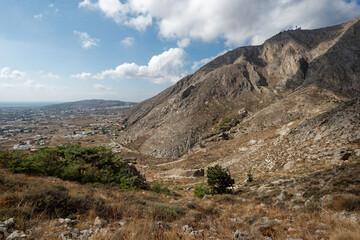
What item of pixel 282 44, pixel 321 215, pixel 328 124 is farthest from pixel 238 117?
pixel 282 44

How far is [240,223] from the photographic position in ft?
21.1

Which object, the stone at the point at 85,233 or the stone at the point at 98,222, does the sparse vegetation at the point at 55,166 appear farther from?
the stone at the point at 85,233

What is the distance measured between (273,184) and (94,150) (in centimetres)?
1821

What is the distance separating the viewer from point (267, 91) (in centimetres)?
6781

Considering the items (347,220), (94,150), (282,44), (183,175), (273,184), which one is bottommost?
(183,175)

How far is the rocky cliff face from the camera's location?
46.7m

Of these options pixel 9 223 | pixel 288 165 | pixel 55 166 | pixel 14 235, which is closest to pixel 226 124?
pixel 288 165

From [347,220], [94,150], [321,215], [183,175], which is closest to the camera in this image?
[347,220]

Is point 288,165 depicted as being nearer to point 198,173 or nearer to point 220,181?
point 220,181

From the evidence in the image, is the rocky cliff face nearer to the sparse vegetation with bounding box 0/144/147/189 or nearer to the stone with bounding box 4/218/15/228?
the sparse vegetation with bounding box 0/144/147/189

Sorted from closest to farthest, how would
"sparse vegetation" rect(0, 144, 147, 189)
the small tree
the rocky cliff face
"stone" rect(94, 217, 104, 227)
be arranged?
"stone" rect(94, 217, 104, 227) → "sparse vegetation" rect(0, 144, 147, 189) → the small tree → the rocky cliff face

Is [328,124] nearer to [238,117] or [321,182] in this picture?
[321,182]

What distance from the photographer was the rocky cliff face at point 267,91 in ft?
153

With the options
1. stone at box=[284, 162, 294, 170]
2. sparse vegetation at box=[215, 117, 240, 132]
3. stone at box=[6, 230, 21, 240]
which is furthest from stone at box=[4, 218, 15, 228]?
sparse vegetation at box=[215, 117, 240, 132]
